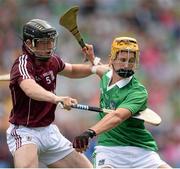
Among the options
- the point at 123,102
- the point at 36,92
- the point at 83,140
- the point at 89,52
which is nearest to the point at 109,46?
the point at 89,52

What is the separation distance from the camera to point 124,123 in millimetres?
8930

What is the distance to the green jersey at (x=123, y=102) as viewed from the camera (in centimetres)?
882

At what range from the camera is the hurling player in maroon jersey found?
9.01 metres

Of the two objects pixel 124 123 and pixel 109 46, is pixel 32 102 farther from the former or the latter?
pixel 109 46

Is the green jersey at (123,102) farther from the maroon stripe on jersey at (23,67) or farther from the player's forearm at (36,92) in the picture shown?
the maroon stripe on jersey at (23,67)

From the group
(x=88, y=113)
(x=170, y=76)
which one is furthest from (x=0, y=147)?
(x=170, y=76)

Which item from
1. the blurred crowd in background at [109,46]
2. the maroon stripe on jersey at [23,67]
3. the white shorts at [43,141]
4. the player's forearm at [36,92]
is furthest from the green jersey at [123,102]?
the blurred crowd in background at [109,46]

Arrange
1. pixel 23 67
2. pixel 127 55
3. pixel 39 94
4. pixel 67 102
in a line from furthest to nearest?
1. pixel 23 67
2. pixel 127 55
3. pixel 39 94
4. pixel 67 102

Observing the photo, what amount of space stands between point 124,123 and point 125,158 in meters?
0.35

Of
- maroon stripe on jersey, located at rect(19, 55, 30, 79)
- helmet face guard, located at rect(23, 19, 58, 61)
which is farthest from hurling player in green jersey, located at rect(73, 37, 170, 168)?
maroon stripe on jersey, located at rect(19, 55, 30, 79)

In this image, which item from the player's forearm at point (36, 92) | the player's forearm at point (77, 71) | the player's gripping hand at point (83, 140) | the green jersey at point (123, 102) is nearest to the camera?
the player's gripping hand at point (83, 140)

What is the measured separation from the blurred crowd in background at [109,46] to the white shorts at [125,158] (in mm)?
4645

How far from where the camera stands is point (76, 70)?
9898 millimetres

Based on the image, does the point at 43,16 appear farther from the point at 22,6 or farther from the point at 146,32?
the point at 146,32
